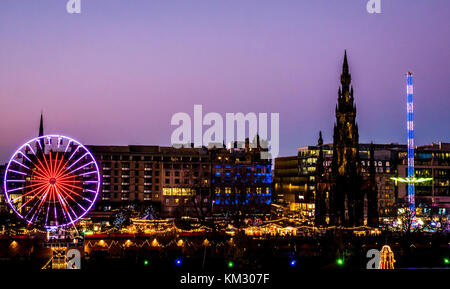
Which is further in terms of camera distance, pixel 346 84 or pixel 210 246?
pixel 346 84

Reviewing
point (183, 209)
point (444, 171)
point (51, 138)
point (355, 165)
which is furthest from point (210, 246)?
point (444, 171)

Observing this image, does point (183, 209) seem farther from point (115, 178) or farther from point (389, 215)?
point (389, 215)

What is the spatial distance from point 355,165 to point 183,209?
51.8 meters

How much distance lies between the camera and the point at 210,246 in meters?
70.4

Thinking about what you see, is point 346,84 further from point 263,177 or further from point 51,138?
point 51,138

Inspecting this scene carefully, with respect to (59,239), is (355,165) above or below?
above

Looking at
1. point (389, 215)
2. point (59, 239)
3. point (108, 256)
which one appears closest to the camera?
point (59, 239)

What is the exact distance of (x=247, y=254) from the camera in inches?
2250

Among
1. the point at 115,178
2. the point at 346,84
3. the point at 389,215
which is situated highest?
the point at 346,84

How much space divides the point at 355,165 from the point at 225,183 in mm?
47690
